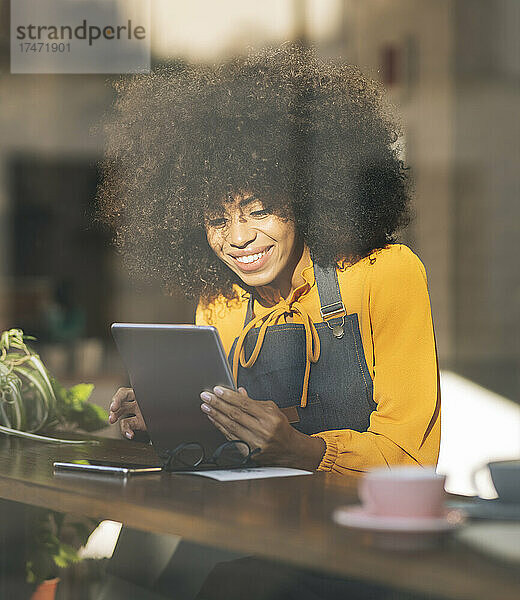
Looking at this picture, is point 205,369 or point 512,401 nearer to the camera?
point 205,369

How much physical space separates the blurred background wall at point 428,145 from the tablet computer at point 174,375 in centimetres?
48

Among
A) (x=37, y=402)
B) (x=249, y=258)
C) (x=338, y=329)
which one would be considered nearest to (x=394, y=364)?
(x=338, y=329)

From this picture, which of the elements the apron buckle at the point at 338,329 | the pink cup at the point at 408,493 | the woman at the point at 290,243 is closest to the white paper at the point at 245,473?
the woman at the point at 290,243

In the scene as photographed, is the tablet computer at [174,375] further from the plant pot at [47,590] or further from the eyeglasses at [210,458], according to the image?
the plant pot at [47,590]

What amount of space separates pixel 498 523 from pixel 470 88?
1.06m

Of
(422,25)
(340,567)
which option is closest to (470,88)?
(422,25)

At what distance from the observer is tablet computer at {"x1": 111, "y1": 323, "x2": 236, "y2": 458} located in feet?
4.98

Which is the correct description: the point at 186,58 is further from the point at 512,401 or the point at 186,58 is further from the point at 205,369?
the point at 512,401

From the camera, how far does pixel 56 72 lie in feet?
7.58

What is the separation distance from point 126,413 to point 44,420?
0.59ft

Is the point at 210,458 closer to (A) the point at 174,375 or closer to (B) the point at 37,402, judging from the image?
(A) the point at 174,375

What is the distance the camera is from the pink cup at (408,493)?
1.02m

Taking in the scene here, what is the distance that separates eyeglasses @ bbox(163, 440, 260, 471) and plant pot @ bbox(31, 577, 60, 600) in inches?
24.8

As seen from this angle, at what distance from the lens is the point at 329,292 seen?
1.93 m
